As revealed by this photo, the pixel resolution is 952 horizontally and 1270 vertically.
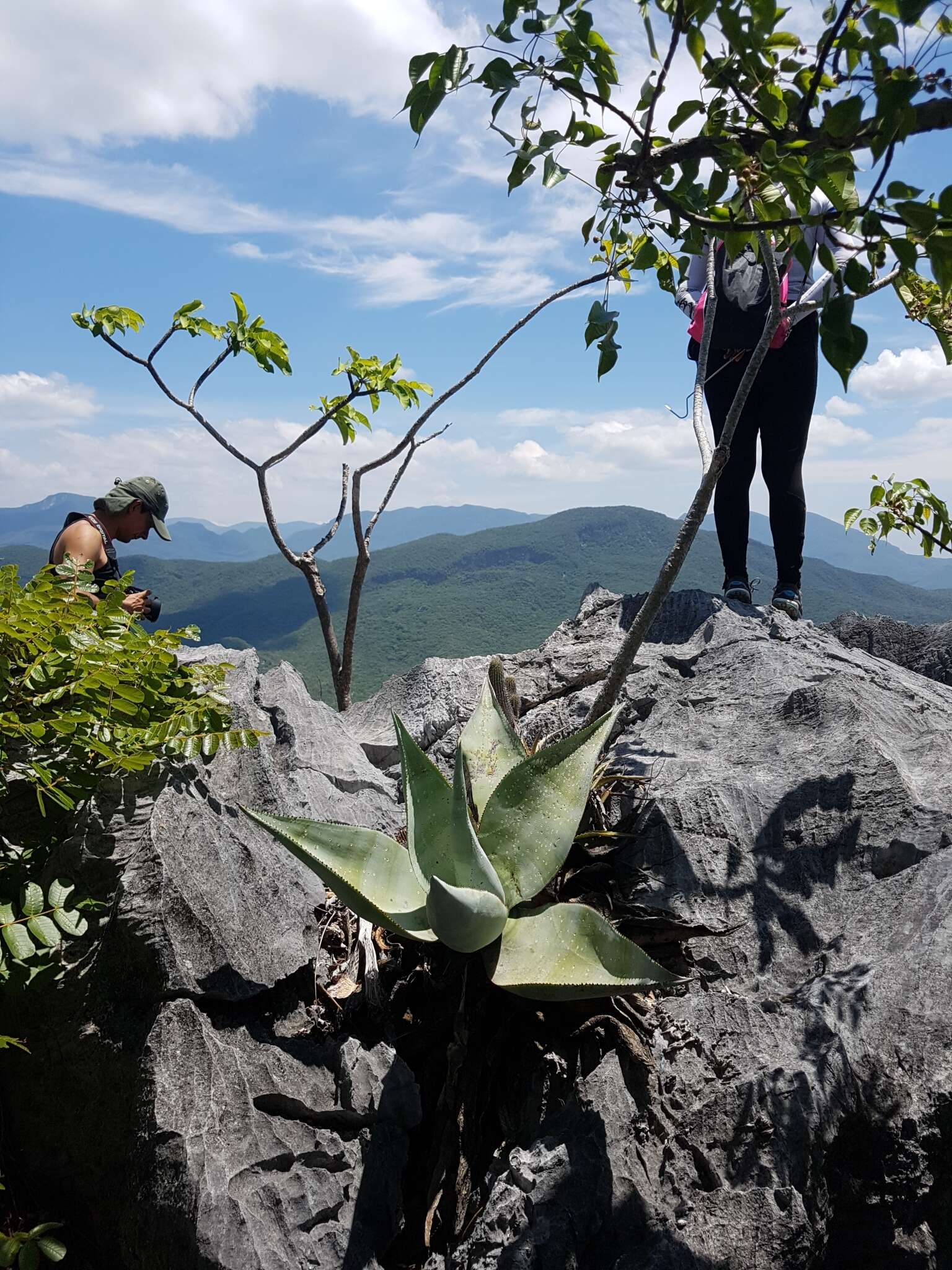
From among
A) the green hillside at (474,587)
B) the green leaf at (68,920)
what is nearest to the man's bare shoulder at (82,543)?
the green hillside at (474,587)

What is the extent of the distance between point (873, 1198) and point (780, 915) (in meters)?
0.63

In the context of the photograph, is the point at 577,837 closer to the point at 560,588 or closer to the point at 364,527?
the point at 364,527

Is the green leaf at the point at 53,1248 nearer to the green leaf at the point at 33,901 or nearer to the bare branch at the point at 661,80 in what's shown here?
the green leaf at the point at 33,901

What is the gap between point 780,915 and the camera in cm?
211

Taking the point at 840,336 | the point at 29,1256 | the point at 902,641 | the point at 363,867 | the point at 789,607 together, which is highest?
the point at 840,336

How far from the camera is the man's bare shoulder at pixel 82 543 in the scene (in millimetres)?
4430

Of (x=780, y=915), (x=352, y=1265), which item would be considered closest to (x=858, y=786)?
(x=780, y=915)

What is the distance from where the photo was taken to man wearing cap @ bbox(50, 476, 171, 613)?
14.6 ft

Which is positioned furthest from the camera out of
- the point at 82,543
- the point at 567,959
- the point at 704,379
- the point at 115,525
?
the point at 115,525

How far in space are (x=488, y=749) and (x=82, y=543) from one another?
313 cm

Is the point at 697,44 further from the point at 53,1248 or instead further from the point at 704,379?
the point at 53,1248

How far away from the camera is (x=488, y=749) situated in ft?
7.94

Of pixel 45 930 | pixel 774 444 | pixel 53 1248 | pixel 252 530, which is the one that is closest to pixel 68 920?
pixel 45 930

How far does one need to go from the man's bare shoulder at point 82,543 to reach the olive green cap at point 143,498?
0.93 feet
